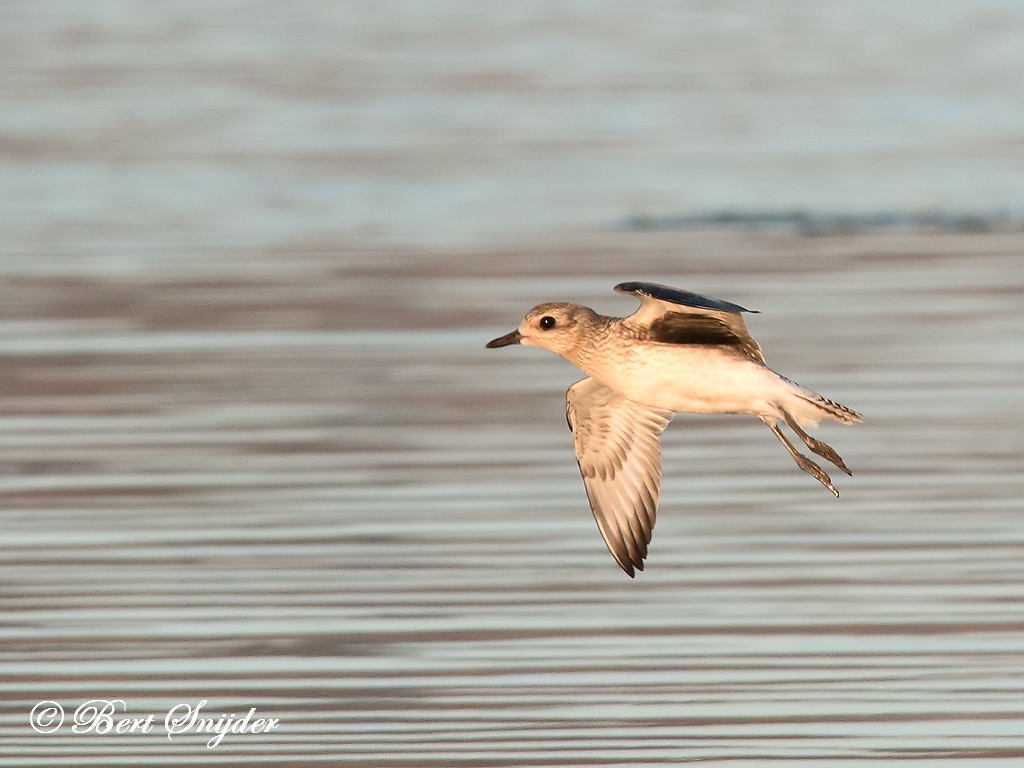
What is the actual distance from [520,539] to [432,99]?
18.2 m

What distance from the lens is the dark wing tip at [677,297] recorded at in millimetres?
8426

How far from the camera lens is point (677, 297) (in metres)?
8.69

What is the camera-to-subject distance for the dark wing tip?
8.43m

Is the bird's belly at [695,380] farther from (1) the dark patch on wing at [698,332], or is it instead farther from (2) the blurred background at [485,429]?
(2) the blurred background at [485,429]

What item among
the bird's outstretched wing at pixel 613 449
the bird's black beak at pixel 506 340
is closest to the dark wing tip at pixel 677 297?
the bird's black beak at pixel 506 340

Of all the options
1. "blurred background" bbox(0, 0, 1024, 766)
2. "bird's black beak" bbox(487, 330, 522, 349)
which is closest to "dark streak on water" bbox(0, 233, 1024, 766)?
"blurred background" bbox(0, 0, 1024, 766)

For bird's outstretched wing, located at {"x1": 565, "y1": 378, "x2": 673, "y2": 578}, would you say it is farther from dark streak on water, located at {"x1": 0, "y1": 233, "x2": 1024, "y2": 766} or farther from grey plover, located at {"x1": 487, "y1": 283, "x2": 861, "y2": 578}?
dark streak on water, located at {"x1": 0, "y1": 233, "x2": 1024, "y2": 766}

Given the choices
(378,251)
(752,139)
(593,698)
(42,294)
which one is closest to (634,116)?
(752,139)

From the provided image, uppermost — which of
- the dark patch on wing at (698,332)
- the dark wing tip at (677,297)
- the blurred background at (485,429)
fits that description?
the dark wing tip at (677,297)

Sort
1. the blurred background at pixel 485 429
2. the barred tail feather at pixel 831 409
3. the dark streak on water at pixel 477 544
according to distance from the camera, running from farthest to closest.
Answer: the blurred background at pixel 485 429, the dark streak on water at pixel 477 544, the barred tail feather at pixel 831 409

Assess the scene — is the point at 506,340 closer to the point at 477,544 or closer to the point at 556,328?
the point at 556,328

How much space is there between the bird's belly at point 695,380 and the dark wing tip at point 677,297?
18.7 inches

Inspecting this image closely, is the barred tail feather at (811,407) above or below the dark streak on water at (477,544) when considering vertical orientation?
above

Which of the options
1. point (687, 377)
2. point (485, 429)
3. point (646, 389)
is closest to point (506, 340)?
point (646, 389)
